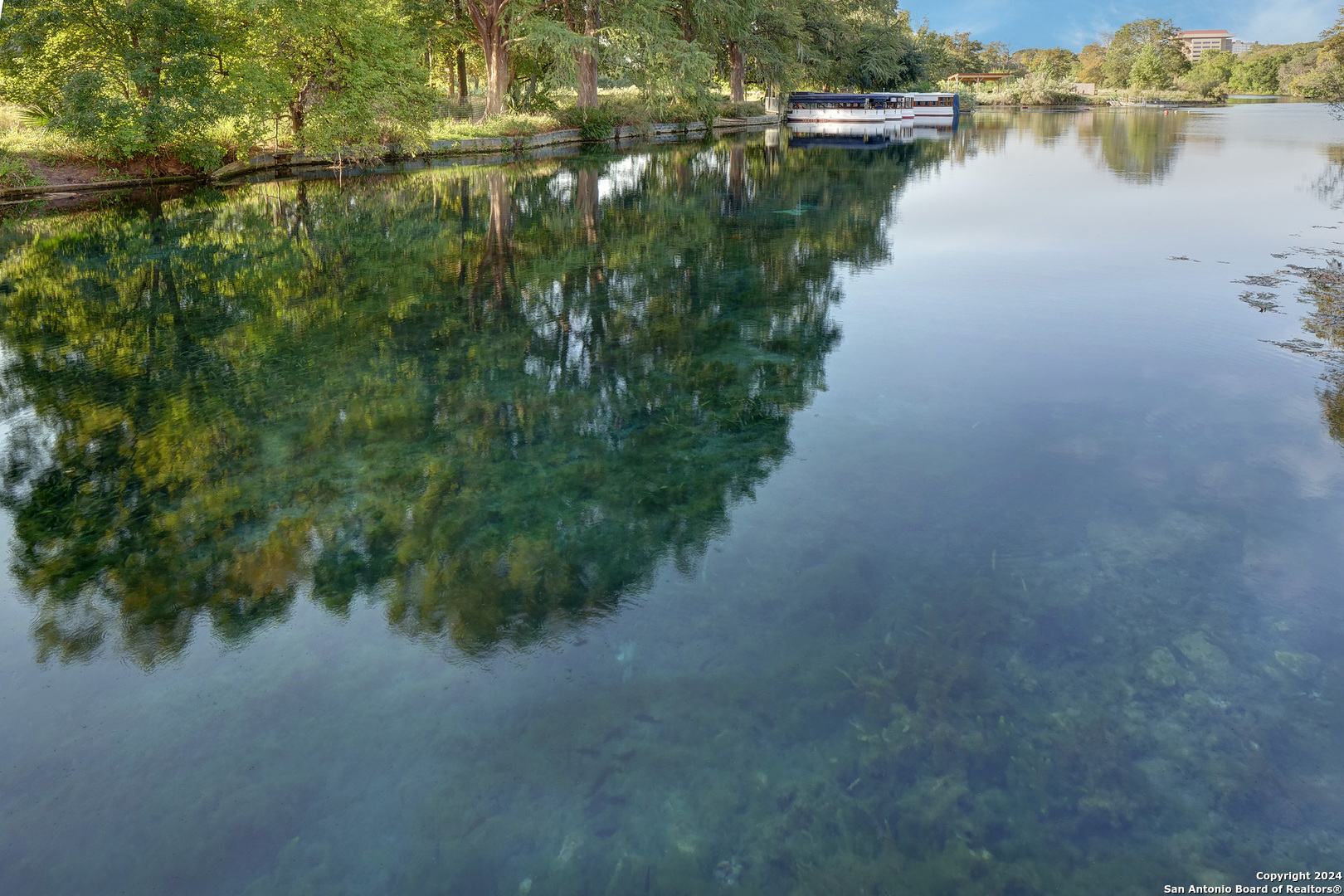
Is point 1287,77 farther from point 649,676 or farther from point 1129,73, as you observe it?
point 649,676

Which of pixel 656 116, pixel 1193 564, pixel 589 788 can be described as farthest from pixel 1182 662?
pixel 656 116

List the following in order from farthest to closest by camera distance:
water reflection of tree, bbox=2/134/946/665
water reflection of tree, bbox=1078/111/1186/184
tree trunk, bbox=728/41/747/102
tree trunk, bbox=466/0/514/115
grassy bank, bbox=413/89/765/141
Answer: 1. tree trunk, bbox=728/41/747/102
2. tree trunk, bbox=466/0/514/115
3. grassy bank, bbox=413/89/765/141
4. water reflection of tree, bbox=1078/111/1186/184
5. water reflection of tree, bbox=2/134/946/665

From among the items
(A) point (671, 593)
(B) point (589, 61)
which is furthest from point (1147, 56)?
(A) point (671, 593)

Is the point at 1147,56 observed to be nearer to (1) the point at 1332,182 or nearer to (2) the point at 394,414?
(1) the point at 1332,182

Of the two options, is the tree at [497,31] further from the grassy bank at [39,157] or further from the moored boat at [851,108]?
the moored boat at [851,108]

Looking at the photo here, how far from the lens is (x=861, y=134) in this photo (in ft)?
140

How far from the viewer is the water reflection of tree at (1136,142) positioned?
23.4 meters

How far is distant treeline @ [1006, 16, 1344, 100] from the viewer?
266ft

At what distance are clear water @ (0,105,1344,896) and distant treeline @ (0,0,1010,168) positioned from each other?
1396 cm

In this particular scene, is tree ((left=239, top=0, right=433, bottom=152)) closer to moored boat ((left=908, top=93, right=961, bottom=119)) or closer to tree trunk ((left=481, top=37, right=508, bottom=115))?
tree trunk ((left=481, top=37, right=508, bottom=115))

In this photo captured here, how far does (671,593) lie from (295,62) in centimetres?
2605

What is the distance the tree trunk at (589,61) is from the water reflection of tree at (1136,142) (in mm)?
17925

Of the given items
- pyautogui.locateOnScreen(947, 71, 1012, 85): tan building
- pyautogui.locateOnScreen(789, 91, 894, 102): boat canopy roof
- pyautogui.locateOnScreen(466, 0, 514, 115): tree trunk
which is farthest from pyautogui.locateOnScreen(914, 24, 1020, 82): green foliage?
pyautogui.locateOnScreen(466, 0, 514, 115): tree trunk

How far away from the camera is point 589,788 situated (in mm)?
3137
